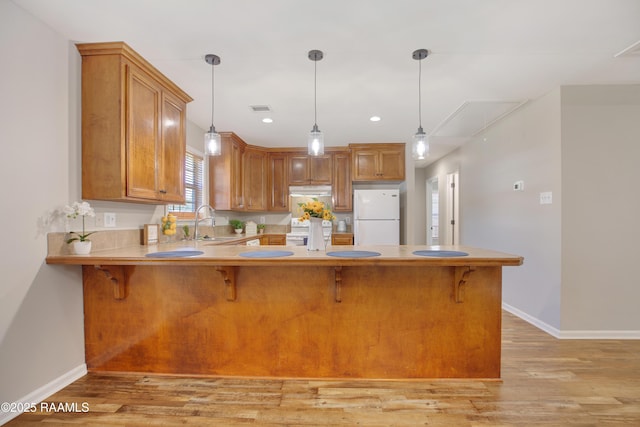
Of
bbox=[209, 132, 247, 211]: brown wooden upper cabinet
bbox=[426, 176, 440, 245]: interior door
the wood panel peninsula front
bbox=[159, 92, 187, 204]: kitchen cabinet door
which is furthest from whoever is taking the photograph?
bbox=[426, 176, 440, 245]: interior door

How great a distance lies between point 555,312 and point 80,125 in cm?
430

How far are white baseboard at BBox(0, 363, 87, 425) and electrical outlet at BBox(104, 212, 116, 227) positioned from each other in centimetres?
101

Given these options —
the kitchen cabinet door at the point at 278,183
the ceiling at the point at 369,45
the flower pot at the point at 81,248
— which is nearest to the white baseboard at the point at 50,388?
the flower pot at the point at 81,248

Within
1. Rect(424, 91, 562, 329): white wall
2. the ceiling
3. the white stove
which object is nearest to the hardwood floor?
Rect(424, 91, 562, 329): white wall

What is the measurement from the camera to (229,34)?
2.04 meters

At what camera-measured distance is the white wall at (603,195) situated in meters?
2.82

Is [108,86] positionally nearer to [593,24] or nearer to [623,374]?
[593,24]

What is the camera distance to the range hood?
5.17 metres

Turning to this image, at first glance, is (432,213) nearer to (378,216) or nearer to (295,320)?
(378,216)

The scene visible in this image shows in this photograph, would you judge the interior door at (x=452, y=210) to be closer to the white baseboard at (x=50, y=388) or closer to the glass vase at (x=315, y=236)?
the glass vase at (x=315, y=236)

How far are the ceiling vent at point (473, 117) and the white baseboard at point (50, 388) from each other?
4044 millimetres

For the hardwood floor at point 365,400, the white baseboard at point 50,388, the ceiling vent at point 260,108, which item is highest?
the ceiling vent at point 260,108

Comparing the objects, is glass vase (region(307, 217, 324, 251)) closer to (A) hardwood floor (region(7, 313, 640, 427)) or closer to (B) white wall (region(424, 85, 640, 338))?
(A) hardwood floor (region(7, 313, 640, 427))

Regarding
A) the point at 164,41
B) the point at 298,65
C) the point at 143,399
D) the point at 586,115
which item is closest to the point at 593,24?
the point at 586,115
